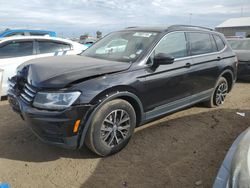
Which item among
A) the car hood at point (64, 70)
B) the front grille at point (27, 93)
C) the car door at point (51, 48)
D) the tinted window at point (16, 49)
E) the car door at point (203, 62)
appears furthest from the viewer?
the car door at point (51, 48)

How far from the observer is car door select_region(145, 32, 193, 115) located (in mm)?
4016

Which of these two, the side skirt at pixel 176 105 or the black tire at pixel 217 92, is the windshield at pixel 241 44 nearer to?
the black tire at pixel 217 92

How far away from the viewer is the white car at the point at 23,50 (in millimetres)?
6359

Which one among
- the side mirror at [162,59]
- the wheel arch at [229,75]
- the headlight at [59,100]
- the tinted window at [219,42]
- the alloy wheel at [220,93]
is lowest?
the alloy wheel at [220,93]

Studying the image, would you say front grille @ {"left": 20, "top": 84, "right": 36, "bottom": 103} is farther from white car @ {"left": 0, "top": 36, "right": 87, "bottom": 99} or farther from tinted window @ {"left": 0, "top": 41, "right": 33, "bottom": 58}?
tinted window @ {"left": 0, "top": 41, "right": 33, "bottom": 58}

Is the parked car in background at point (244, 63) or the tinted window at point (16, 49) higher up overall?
the tinted window at point (16, 49)

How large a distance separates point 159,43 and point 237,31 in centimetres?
4263

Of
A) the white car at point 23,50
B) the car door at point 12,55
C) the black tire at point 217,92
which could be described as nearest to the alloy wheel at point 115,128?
the black tire at point 217,92

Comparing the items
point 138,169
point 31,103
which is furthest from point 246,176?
point 31,103

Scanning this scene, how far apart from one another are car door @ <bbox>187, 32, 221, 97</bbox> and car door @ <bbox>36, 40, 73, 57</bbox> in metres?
3.74

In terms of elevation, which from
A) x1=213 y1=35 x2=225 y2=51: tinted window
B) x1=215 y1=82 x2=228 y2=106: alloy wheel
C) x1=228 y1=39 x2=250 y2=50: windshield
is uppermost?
x1=213 y1=35 x2=225 y2=51: tinted window

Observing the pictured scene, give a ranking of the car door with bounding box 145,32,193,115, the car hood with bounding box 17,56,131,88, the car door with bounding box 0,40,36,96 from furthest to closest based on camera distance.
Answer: the car door with bounding box 0,40,36,96, the car door with bounding box 145,32,193,115, the car hood with bounding box 17,56,131,88

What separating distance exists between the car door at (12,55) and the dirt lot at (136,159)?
5.32 feet

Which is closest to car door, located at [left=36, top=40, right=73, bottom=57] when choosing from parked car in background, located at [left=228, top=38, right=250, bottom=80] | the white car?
the white car
